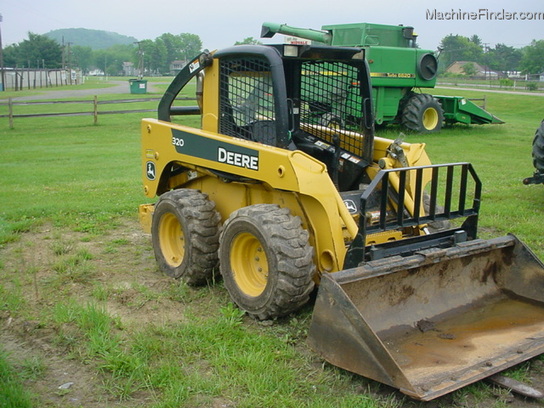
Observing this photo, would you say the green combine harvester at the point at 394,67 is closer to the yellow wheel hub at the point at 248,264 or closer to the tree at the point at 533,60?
the yellow wheel hub at the point at 248,264

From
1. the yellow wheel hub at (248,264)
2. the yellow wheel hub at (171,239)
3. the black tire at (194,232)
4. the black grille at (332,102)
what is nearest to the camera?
the yellow wheel hub at (248,264)

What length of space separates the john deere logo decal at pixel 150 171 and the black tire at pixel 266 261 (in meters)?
1.65

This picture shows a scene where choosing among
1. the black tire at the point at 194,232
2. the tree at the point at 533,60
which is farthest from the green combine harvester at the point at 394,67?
the tree at the point at 533,60

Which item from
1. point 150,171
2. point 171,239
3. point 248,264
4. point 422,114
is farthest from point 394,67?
point 248,264

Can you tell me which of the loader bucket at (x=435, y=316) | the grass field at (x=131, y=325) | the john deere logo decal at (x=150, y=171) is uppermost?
the john deere logo decal at (x=150, y=171)

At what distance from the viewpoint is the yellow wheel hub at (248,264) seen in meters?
4.94

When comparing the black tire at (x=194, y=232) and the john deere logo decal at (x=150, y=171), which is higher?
the john deere logo decal at (x=150, y=171)

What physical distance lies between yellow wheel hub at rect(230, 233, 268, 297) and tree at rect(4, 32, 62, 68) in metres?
90.2

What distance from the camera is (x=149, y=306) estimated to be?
5.24 m

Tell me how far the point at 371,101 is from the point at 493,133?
15310mm

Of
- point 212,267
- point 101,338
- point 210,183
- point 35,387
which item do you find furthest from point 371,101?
point 35,387

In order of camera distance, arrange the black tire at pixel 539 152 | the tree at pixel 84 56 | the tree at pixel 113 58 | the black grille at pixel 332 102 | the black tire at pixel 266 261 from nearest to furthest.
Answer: the black tire at pixel 266 261 → the black grille at pixel 332 102 → the black tire at pixel 539 152 → the tree at pixel 84 56 → the tree at pixel 113 58

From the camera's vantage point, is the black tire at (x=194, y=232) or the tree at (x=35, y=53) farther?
the tree at (x=35, y=53)

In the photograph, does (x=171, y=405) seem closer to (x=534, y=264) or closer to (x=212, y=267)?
(x=212, y=267)
